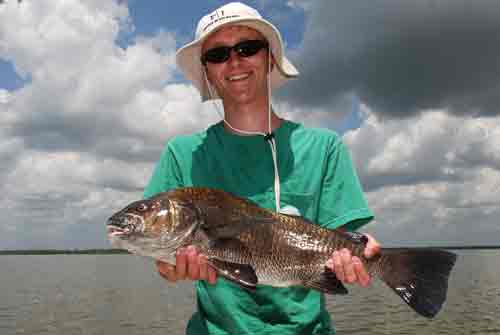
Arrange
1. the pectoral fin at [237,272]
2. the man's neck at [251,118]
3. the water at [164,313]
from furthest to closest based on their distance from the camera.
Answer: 1. the water at [164,313]
2. the man's neck at [251,118]
3. the pectoral fin at [237,272]

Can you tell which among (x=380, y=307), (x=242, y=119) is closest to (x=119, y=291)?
(x=380, y=307)

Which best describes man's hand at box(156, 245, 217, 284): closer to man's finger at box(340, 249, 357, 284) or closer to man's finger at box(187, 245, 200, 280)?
man's finger at box(187, 245, 200, 280)

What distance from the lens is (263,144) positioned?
4434 millimetres

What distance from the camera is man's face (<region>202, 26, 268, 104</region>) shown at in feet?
15.2

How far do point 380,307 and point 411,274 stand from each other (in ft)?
107

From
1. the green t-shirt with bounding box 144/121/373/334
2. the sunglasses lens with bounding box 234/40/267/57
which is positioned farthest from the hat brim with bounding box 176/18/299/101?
the green t-shirt with bounding box 144/121/373/334

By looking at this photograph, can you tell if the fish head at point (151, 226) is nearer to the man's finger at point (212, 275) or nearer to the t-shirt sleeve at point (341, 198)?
the man's finger at point (212, 275)

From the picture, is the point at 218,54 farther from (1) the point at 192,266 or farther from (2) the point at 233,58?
(1) the point at 192,266

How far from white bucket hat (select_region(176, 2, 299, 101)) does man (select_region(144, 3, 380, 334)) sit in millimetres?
12

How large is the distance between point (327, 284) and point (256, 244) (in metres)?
0.64

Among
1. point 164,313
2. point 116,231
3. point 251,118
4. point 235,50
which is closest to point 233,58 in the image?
point 235,50

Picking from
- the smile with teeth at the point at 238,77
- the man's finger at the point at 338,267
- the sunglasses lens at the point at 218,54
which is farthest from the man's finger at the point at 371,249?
the sunglasses lens at the point at 218,54

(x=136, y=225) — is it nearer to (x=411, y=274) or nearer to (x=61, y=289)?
(x=411, y=274)

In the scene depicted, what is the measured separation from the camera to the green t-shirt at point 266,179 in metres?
3.97
